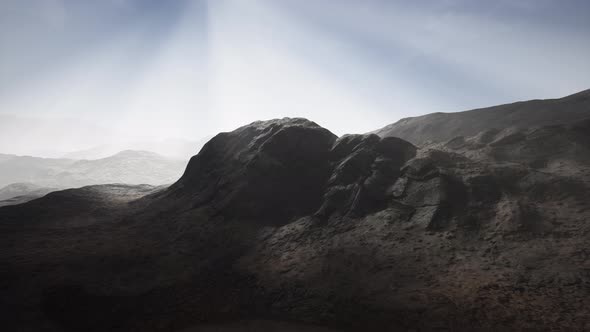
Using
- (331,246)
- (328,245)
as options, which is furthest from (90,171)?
(331,246)

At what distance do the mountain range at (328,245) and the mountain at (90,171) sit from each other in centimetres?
15215

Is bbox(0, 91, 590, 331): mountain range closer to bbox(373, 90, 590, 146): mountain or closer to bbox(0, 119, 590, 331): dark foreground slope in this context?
bbox(0, 119, 590, 331): dark foreground slope

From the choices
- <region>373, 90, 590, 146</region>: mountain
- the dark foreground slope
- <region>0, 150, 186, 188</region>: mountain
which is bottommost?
the dark foreground slope

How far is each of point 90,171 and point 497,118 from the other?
193354 mm

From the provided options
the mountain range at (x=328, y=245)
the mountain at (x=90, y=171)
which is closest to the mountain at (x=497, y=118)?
the mountain range at (x=328, y=245)

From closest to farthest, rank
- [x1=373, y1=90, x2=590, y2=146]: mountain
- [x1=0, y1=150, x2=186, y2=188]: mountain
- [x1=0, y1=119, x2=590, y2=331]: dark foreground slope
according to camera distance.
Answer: [x1=0, y1=119, x2=590, y2=331]: dark foreground slope < [x1=373, y1=90, x2=590, y2=146]: mountain < [x1=0, y1=150, x2=186, y2=188]: mountain

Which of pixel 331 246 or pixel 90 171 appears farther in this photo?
pixel 90 171

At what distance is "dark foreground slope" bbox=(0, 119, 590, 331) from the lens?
981cm

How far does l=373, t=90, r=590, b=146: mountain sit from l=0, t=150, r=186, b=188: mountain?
502 ft

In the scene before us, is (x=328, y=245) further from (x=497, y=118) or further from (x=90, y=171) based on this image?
(x=90, y=171)

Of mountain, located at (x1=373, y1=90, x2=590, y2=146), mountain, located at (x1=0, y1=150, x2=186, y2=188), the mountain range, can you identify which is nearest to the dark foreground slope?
the mountain range

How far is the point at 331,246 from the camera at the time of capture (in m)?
14.4

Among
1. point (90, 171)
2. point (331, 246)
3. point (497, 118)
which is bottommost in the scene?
point (331, 246)

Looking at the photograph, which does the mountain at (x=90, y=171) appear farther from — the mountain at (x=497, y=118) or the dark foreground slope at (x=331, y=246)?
the dark foreground slope at (x=331, y=246)
